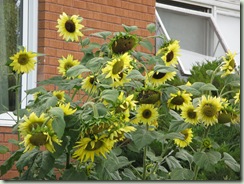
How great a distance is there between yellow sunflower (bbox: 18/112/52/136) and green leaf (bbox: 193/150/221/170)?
94 centimetres

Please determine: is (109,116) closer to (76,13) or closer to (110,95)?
(110,95)

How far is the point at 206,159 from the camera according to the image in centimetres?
447

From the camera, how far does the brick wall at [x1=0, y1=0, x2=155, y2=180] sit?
6.93 m

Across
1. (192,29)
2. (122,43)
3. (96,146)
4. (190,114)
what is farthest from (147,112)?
(192,29)

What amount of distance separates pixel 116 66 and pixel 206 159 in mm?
717

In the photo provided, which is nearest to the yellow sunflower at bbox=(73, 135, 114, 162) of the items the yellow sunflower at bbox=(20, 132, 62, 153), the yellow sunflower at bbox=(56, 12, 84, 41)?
the yellow sunflower at bbox=(20, 132, 62, 153)

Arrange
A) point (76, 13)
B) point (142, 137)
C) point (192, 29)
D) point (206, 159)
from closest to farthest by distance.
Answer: point (142, 137), point (206, 159), point (76, 13), point (192, 29)

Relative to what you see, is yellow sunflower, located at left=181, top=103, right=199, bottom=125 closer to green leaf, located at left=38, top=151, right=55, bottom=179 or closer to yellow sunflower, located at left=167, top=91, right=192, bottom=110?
yellow sunflower, located at left=167, top=91, right=192, bottom=110

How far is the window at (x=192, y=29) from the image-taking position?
27.2 ft

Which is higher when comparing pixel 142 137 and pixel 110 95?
pixel 110 95

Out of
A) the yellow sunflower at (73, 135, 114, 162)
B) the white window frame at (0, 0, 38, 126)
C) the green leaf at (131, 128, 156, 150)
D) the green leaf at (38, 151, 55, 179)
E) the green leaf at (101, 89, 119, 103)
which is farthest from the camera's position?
the white window frame at (0, 0, 38, 126)

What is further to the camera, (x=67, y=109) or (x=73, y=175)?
(x=73, y=175)

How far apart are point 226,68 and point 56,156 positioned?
50.9 inches

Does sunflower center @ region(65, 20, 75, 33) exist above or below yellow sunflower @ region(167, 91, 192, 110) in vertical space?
above
